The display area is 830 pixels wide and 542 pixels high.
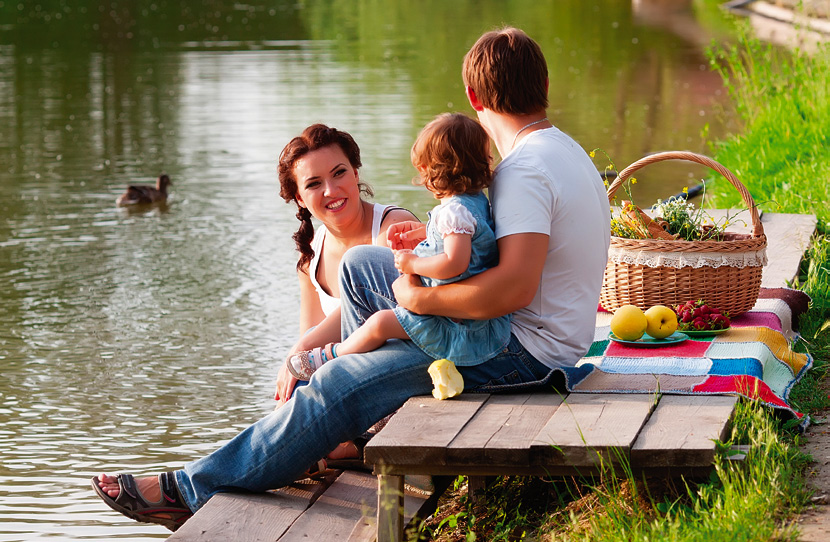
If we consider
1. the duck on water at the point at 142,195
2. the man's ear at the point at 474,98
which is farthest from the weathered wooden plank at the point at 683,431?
the duck on water at the point at 142,195

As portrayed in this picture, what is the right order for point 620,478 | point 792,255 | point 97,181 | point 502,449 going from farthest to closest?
point 97,181 < point 792,255 < point 620,478 < point 502,449

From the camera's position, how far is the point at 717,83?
1608cm

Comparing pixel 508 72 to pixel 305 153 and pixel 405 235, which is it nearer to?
pixel 405 235

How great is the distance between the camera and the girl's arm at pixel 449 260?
334cm

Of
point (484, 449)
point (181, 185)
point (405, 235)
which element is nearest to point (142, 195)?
point (181, 185)

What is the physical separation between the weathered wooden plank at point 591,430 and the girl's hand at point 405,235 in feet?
2.32

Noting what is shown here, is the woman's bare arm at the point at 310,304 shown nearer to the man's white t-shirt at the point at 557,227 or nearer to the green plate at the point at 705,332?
the man's white t-shirt at the point at 557,227

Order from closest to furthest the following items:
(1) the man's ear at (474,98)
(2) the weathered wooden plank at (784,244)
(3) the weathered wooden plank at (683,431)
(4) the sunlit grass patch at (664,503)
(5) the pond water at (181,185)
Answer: (4) the sunlit grass patch at (664,503) → (3) the weathered wooden plank at (683,431) → (1) the man's ear at (474,98) → (5) the pond water at (181,185) → (2) the weathered wooden plank at (784,244)

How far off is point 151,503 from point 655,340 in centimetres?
192

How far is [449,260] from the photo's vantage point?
3.36 metres

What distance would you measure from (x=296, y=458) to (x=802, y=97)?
6930 millimetres

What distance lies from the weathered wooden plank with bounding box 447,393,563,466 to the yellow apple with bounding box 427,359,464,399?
4.1 inches

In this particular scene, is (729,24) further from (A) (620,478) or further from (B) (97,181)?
(A) (620,478)

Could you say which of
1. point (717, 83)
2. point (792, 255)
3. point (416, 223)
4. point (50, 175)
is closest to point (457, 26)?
point (717, 83)
